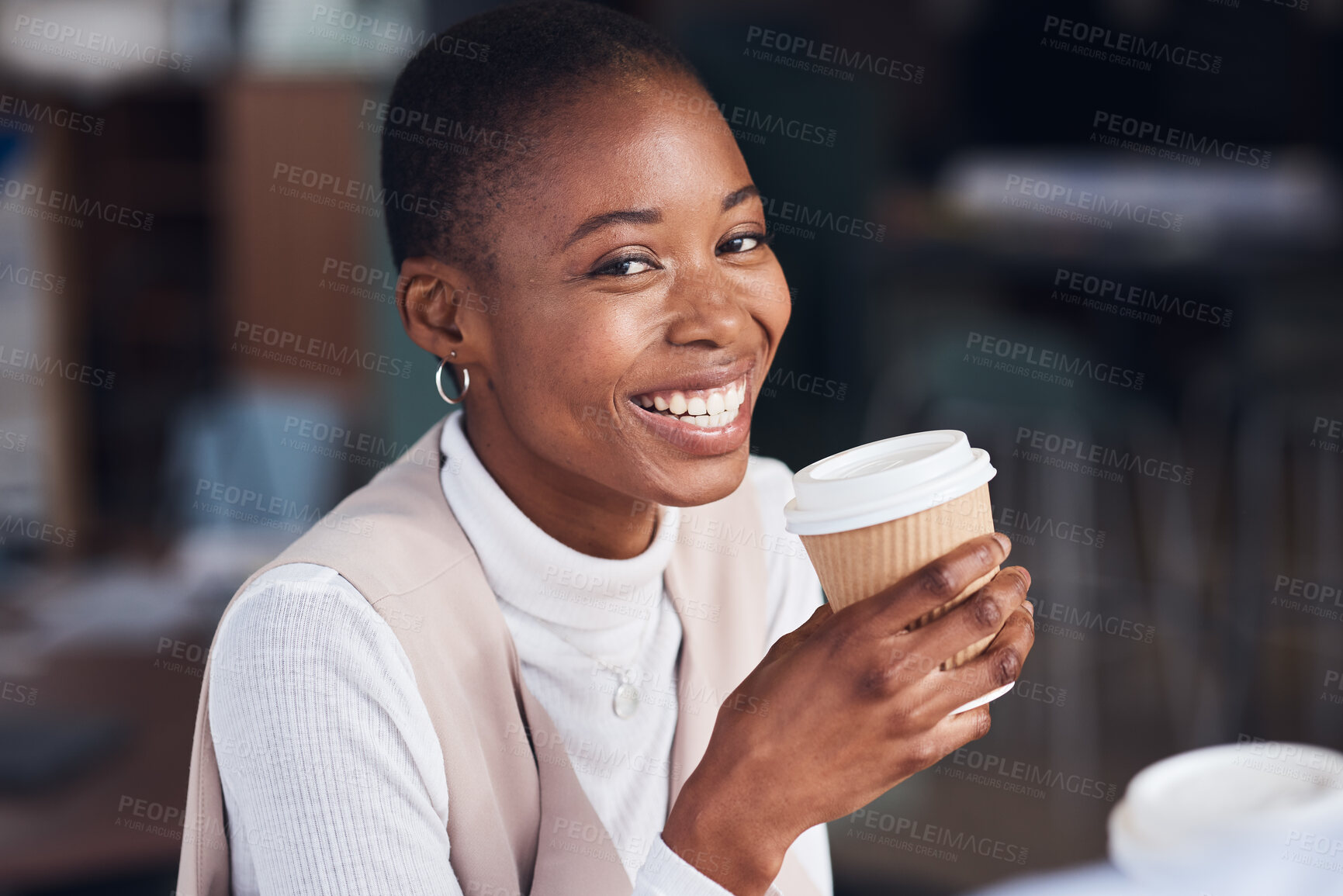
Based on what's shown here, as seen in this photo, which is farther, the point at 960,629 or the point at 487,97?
the point at 487,97

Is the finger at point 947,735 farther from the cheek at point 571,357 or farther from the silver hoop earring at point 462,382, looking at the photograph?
the silver hoop earring at point 462,382

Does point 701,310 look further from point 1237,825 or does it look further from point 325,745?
point 1237,825

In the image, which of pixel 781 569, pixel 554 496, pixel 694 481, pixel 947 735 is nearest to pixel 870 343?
pixel 781 569

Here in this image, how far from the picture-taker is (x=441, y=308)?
1010 mm

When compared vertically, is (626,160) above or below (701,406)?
above

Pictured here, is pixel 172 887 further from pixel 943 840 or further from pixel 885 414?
pixel 885 414

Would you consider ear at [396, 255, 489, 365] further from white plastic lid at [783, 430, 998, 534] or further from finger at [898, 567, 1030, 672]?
finger at [898, 567, 1030, 672]

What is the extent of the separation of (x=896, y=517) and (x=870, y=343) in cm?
441

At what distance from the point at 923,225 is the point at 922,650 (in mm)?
4700

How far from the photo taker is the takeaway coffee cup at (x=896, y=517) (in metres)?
0.79

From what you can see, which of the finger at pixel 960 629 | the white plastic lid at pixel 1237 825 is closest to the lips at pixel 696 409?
the finger at pixel 960 629

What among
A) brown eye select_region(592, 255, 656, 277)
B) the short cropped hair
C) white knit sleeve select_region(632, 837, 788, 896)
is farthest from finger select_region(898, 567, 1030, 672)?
the short cropped hair

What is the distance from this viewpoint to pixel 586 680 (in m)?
1.08

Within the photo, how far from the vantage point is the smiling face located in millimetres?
897
